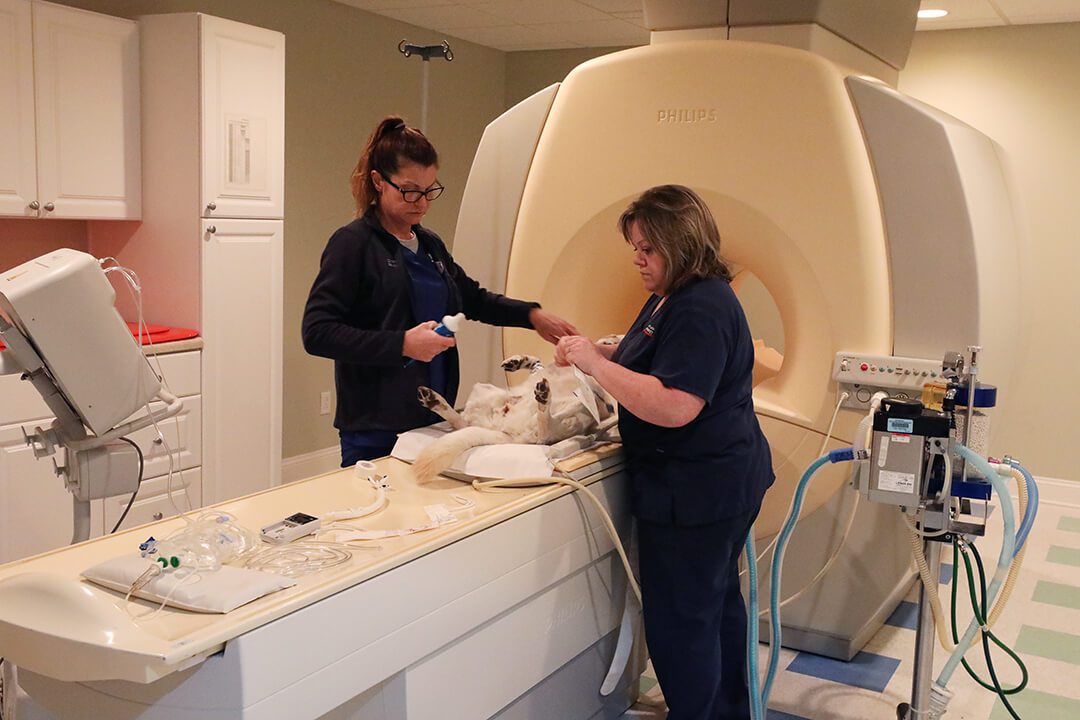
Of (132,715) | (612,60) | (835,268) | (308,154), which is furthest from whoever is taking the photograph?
(308,154)

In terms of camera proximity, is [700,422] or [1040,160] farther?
[1040,160]

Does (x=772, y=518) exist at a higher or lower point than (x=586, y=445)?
lower

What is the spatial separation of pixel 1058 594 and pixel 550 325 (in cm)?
209

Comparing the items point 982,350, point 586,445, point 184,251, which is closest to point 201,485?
point 184,251

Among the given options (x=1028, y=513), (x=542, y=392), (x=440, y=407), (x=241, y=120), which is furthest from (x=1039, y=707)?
(x=241, y=120)

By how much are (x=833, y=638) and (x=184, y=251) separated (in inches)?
95.6

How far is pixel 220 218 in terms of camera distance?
3529 millimetres

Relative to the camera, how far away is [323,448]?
473 centimetres

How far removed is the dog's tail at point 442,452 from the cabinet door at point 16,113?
1898 millimetres

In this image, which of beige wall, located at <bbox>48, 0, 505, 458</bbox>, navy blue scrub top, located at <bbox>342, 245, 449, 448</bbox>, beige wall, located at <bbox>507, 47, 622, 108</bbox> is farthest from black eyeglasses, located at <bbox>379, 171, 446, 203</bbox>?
beige wall, located at <bbox>507, 47, 622, 108</bbox>

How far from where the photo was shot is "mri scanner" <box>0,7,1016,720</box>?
154 centimetres

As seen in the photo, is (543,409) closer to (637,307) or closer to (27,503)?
(637,307)

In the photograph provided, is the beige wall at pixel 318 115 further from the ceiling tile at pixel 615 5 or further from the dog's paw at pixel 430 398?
the dog's paw at pixel 430 398

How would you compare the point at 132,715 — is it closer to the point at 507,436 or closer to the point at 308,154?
the point at 507,436
